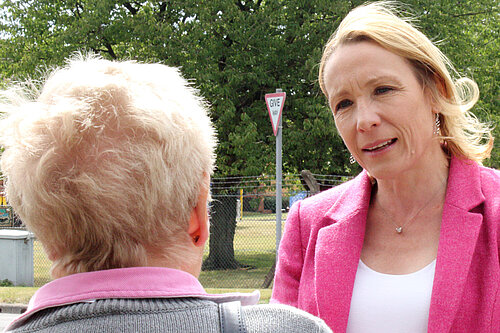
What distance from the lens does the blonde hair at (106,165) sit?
1.19 meters

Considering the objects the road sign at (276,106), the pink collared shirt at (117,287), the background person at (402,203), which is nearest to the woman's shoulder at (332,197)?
the background person at (402,203)

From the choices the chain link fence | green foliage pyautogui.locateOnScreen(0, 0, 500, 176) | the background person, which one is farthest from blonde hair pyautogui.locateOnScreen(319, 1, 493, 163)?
green foliage pyautogui.locateOnScreen(0, 0, 500, 176)

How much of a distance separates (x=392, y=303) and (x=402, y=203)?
17.2 inches

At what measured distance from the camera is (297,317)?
1221 millimetres

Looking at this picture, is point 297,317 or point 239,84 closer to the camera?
point 297,317

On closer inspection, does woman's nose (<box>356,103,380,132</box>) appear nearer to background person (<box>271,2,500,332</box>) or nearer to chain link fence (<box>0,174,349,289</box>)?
background person (<box>271,2,500,332</box>)

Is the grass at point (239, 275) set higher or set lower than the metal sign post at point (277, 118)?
lower

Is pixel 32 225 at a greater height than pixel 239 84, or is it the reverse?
pixel 239 84

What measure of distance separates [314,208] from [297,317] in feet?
3.94

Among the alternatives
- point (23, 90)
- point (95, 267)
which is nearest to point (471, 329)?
point (95, 267)

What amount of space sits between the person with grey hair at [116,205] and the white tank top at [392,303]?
0.83 m

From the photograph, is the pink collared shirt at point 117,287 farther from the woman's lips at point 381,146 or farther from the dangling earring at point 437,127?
the dangling earring at point 437,127

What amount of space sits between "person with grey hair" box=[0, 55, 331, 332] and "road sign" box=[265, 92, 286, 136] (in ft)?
21.3

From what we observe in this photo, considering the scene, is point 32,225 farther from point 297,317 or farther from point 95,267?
point 297,317
